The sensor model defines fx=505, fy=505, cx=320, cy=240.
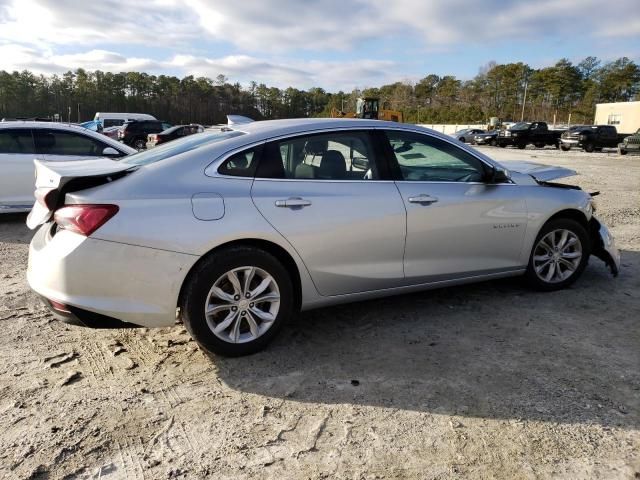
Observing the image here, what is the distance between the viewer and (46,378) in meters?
3.08

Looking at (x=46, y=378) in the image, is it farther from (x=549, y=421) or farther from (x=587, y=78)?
(x=587, y=78)

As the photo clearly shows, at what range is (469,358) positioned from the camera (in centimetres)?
340

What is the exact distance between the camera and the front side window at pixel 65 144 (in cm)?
759

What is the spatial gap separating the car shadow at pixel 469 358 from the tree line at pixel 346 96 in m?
72.4

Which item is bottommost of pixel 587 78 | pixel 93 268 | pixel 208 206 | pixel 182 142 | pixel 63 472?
pixel 63 472

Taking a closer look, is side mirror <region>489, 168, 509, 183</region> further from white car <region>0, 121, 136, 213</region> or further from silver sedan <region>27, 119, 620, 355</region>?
white car <region>0, 121, 136, 213</region>

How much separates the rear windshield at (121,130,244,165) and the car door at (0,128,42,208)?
14.8 ft

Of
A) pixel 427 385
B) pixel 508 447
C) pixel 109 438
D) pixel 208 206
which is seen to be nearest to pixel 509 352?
pixel 427 385

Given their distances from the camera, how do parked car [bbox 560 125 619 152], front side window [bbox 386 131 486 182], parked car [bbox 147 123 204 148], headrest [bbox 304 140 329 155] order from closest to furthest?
headrest [bbox 304 140 329 155] → front side window [bbox 386 131 486 182] → parked car [bbox 147 123 204 148] → parked car [bbox 560 125 619 152]

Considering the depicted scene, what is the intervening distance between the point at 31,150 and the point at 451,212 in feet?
21.4

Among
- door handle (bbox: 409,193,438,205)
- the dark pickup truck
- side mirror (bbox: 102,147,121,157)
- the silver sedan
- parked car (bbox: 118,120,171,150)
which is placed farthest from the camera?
the dark pickup truck

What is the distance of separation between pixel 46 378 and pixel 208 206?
4.71 feet

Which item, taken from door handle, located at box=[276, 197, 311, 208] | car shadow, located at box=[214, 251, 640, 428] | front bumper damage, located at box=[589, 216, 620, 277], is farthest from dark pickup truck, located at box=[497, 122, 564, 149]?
door handle, located at box=[276, 197, 311, 208]

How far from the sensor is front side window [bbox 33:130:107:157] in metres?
7.59
